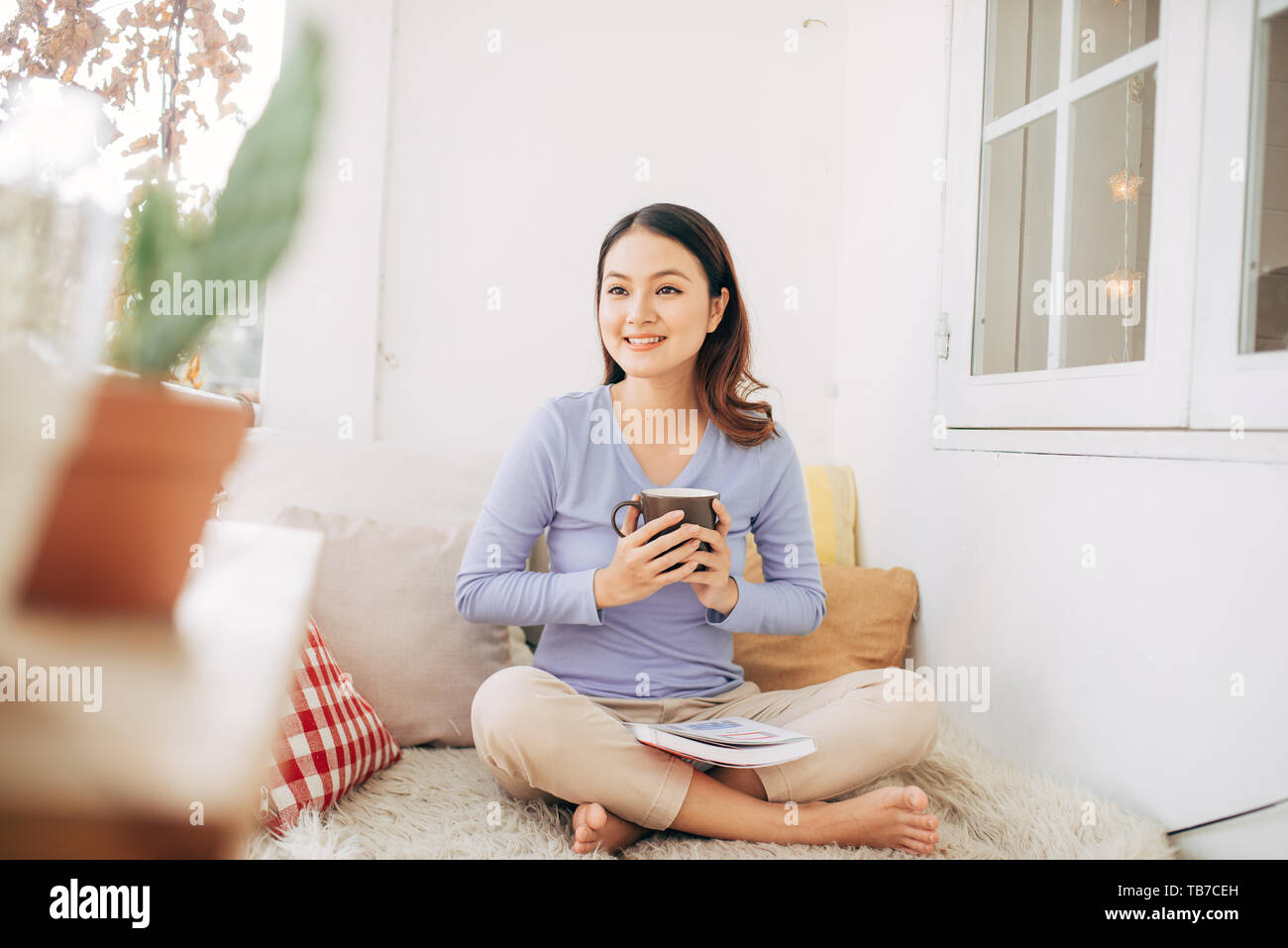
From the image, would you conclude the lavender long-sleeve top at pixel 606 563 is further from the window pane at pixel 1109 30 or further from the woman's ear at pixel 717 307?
the window pane at pixel 1109 30

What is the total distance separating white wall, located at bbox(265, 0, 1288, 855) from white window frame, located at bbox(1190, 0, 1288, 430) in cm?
34

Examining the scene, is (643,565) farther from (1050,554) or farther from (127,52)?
(127,52)

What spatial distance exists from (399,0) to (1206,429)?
2.04 metres

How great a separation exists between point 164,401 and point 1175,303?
1.37m

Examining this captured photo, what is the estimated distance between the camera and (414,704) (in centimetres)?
146

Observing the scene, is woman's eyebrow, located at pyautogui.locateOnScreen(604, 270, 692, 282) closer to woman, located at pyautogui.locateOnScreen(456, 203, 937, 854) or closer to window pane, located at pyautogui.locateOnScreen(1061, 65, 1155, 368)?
woman, located at pyautogui.locateOnScreen(456, 203, 937, 854)

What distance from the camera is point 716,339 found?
1605 millimetres

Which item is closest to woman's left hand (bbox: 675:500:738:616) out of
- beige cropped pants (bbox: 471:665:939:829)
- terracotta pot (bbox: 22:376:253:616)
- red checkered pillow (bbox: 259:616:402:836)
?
beige cropped pants (bbox: 471:665:939:829)

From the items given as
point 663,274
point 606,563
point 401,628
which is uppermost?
point 663,274

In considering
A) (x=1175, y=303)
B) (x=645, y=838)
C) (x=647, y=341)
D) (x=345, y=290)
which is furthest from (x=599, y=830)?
(x=345, y=290)

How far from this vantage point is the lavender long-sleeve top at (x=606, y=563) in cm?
136

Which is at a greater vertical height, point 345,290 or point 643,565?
point 345,290

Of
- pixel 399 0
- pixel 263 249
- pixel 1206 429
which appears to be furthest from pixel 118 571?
pixel 399 0

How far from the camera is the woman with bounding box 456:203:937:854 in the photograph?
3.79 ft
